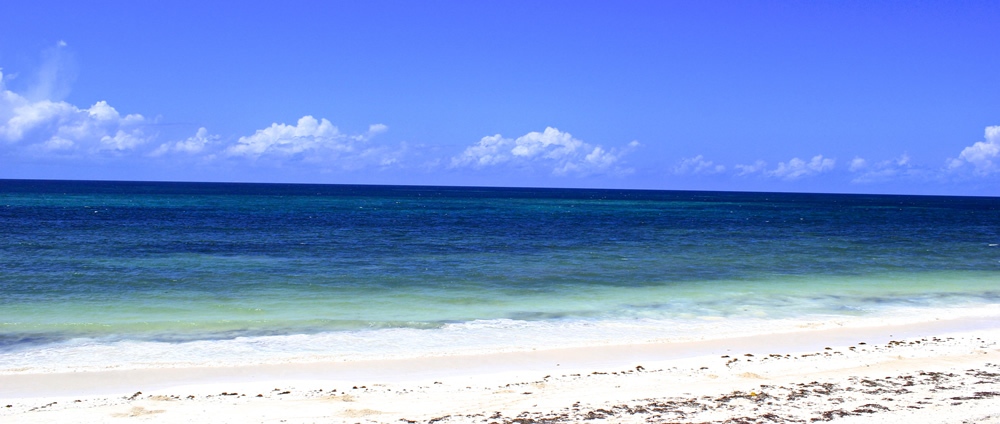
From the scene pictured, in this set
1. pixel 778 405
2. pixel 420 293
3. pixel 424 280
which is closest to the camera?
pixel 778 405

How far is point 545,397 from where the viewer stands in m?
8.86

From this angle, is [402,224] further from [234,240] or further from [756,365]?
[756,365]

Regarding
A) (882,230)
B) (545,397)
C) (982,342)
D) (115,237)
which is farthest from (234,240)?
(882,230)

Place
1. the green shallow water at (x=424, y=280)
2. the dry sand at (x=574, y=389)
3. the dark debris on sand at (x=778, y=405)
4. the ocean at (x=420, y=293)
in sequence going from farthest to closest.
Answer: the green shallow water at (x=424, y=280)
the ocean at (x=420, y=293)
the dry sand at (x=574, y=389)
the dark debris on sand at (x=778, y=405)

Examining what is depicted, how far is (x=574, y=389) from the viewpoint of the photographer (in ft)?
30.6

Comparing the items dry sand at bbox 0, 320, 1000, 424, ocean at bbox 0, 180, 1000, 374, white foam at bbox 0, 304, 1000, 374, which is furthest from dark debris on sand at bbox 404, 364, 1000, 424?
ocean at bbox 0, 180, 1000, 374

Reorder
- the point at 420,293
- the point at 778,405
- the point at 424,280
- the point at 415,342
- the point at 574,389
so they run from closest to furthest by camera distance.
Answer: the point at 778,405 → the point at 574,389 → the point at 415,342 → the point at 420,293 → the point at 424,280

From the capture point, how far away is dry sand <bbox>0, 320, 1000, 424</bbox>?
802 cm

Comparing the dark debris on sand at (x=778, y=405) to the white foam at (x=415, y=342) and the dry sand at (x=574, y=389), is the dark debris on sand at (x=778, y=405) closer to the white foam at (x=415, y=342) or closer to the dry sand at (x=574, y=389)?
the dry sand at (x=574, y=389)

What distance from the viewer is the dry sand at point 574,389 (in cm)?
802

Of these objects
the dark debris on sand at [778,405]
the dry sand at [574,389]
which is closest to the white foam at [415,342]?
the dry sand at [574,389]

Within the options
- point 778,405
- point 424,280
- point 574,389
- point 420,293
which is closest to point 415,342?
point 574,389

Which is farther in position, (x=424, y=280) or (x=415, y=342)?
(x=424, y=280)

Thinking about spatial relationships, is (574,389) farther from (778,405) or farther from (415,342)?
(415,342)
